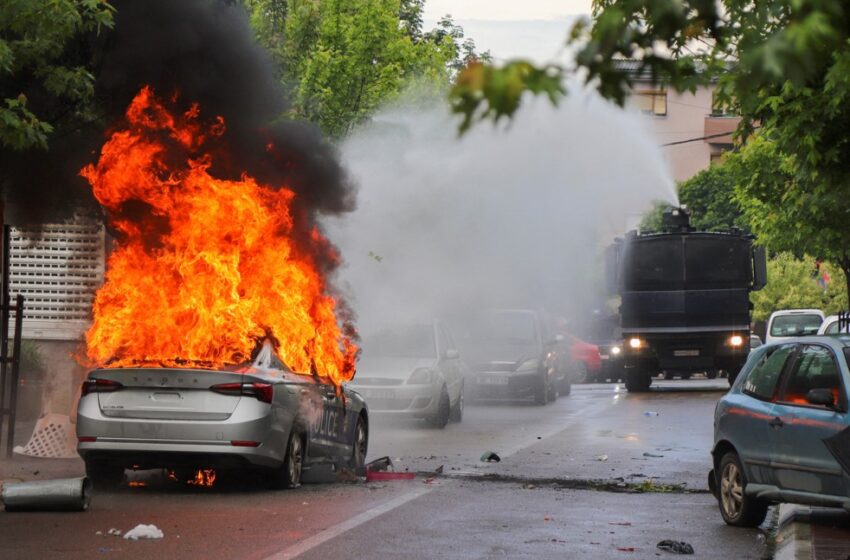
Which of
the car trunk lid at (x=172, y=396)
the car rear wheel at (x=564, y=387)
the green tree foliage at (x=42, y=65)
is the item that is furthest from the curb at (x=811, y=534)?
the car rear wheel at (x=564, y=387)

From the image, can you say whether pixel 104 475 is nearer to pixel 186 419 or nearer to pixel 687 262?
pixel 186 419

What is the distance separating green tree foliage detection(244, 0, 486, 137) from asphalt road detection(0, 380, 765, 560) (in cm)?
875

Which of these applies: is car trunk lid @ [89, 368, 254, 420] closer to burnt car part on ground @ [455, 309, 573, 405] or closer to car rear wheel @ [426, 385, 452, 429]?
car rear wheel @ [426, 385, 452, 429]

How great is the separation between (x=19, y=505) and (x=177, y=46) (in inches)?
259

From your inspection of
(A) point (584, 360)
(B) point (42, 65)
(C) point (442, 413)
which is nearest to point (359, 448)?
(B) point (42, 65)

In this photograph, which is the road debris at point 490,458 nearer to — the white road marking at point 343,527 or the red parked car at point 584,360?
the white road marking at point 343,527

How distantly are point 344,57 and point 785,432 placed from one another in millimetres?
17009

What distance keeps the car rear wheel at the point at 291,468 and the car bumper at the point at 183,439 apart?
0.31m

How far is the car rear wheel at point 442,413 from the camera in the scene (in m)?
20.8

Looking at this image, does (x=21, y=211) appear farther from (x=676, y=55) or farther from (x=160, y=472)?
(x=676, y=55)

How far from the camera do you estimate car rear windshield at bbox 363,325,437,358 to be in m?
21.2

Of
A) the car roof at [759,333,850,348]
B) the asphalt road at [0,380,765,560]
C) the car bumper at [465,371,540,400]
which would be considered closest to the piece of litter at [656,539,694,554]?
the asphalt road at [0,380,765,560]

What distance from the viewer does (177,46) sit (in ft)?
52.2

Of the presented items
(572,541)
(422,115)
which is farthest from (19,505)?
(422,115)
